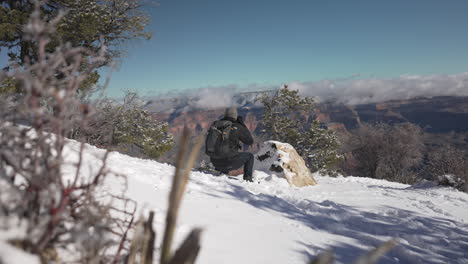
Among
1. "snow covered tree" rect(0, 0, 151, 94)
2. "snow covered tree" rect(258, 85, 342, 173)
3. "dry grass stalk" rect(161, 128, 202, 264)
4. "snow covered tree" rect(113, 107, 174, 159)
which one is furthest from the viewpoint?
"snow covered tree" rect(258, 85, 342, 173)

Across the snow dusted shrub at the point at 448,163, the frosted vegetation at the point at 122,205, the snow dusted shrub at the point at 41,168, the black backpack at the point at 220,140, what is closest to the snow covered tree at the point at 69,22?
the frosted vegetation at the point at 122,205

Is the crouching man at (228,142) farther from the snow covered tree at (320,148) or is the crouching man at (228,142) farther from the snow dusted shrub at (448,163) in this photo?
the snow dusted shrub at (448,163)

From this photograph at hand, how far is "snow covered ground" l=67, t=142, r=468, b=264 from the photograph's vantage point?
238cm

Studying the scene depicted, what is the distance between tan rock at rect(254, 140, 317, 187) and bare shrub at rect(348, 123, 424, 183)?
71.6 feet

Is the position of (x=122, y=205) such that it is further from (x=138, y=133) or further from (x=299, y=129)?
(x=299, y=129)

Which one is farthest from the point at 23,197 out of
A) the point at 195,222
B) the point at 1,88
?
the point at 1,88

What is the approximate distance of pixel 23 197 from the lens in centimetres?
97

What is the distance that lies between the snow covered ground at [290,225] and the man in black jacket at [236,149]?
1769mm

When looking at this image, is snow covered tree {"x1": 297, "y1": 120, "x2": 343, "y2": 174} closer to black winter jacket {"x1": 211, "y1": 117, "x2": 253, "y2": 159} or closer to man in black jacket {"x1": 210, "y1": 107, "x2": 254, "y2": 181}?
man in black jacket {"x1": 210, "y1": 107, "x2": 254, "y2": 181}

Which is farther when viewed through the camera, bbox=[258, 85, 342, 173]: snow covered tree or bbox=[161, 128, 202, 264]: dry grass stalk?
bbox=[258, 85, 342, 173]: snow covered tree

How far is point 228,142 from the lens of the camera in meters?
7.28

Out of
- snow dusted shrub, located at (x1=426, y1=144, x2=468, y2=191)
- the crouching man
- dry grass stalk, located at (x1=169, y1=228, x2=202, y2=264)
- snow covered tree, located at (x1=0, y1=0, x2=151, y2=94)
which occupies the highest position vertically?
snow covered tree, located at (x1=0, y1=0, x2=151, y2=94)

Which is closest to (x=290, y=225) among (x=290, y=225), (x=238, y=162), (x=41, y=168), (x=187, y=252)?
(x=290, y=225)

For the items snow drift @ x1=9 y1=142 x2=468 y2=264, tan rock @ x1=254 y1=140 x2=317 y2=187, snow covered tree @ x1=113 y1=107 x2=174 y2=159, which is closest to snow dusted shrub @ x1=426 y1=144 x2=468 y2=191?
tan rock @ x1=254 y1=140 x2=317 y2=187
